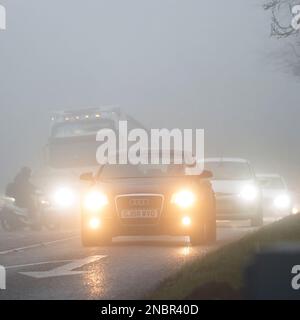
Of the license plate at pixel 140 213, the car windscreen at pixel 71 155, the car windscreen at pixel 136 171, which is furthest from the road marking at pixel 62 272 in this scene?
the car windscreen at pixel 71 155

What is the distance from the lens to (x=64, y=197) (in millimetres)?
30000

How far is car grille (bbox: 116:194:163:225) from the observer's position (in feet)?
48.8

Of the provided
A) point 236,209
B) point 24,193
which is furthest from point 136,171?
point 24,193

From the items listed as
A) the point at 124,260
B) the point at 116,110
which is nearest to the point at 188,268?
the point at 124,260

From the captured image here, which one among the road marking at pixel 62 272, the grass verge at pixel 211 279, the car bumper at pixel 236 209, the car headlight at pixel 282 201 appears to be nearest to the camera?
the grass verge at pixel 211 279

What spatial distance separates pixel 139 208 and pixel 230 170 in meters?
9.06

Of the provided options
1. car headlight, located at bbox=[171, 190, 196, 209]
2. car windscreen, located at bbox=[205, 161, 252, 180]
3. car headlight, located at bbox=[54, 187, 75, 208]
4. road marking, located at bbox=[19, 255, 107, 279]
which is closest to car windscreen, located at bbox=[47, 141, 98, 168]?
car headlight, located at bbox=[54, 187, 75, 208]

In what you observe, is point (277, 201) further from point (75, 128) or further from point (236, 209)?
point (75, 128)

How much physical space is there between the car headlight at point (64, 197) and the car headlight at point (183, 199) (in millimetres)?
13948

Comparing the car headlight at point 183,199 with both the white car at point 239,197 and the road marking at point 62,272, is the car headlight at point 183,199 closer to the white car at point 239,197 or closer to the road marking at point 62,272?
the road marking at point 62,272

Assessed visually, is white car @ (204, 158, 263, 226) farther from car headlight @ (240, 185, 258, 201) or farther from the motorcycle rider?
the motorcycle rider

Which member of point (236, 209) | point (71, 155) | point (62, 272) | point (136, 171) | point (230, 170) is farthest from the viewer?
point (71, 155)

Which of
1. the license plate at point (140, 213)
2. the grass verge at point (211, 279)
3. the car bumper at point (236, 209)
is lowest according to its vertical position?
the grass verge at point (211, 279)

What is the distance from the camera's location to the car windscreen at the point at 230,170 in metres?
23.1
